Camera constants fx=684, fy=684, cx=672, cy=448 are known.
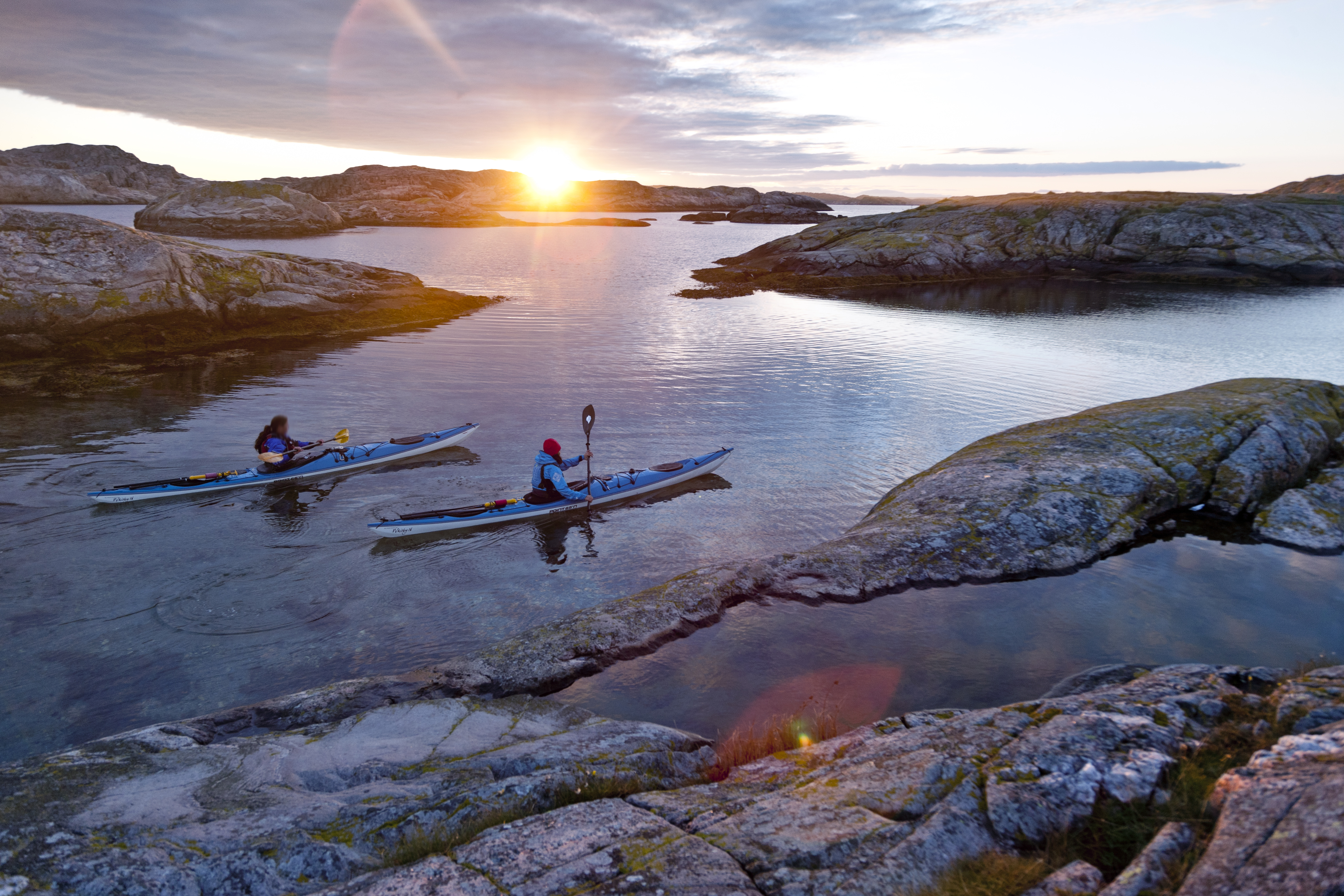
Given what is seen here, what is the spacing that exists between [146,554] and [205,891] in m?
11.7

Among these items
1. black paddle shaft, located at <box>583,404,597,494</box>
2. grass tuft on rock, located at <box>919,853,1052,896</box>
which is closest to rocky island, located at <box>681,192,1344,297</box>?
black paddle shaft, located at <box>583,404,597,494</box>

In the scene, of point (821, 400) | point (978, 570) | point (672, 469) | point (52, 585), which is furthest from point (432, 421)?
point (978, 570)

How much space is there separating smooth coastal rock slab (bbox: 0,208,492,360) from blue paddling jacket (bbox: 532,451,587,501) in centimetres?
2466

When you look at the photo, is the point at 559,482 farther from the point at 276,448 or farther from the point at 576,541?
the point at 276,448

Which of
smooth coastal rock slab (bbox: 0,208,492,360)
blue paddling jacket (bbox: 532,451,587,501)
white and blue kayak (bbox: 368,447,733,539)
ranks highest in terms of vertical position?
smooth coastal rock slab (bbox: 0,208,492,360)

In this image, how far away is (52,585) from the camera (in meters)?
12.6

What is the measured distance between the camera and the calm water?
396 inches

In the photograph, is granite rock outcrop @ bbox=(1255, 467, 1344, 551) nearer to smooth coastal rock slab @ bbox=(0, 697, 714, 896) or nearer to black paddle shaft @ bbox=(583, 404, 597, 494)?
smooth coastal rock slab @ bbox=(0, 697, 714, 896)

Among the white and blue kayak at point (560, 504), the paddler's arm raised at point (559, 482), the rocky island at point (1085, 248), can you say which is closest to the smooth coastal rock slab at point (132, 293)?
the white and blue kayak at point (560, 504)

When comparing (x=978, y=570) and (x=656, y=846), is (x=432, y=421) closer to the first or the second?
(x=978, y=570)

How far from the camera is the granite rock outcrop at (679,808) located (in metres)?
4.54

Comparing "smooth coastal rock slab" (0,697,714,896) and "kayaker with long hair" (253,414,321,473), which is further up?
"kayaker with long hair" (253,414,321,473)

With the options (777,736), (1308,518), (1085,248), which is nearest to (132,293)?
(777,736)

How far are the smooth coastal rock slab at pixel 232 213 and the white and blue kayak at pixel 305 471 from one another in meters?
104
